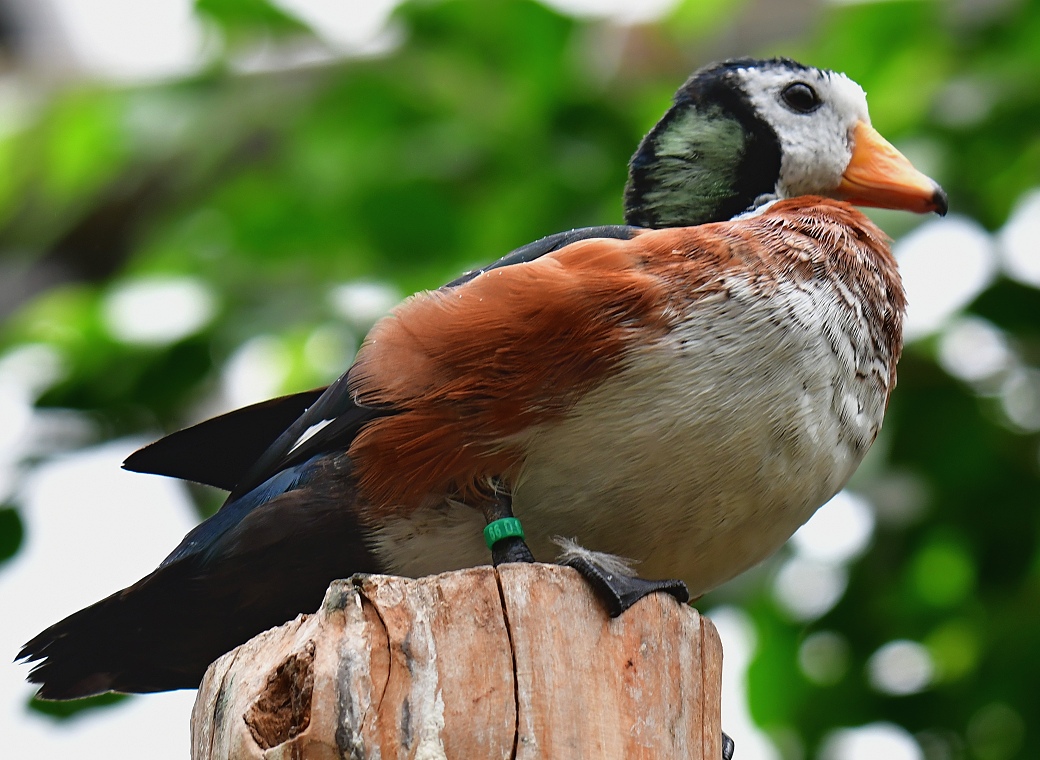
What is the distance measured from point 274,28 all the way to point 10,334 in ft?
5.09

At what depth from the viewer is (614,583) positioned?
2365 millimetres

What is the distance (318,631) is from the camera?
2.22m

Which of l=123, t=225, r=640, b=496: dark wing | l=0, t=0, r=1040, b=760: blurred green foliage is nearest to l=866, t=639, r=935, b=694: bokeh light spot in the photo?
l=0, t=0, r=1040, b=760: blurred green foliage

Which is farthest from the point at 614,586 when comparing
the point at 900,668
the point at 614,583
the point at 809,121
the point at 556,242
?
the point at 900,668

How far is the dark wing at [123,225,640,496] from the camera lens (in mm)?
3059

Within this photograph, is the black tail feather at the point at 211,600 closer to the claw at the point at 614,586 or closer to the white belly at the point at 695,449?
the white belly at the point at 695,449

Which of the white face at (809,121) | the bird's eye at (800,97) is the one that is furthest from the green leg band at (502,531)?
the bird's eye at (800,97)

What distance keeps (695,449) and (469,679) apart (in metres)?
0.84

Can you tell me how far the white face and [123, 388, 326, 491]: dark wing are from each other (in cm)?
147

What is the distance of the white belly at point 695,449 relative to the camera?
2.79m

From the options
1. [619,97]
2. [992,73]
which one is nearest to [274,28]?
[619,97]

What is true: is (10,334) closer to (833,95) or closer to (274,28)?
(274,28)

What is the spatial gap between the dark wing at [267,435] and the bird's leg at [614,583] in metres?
0.73

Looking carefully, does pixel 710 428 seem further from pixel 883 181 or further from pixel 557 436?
pixel 883 181
